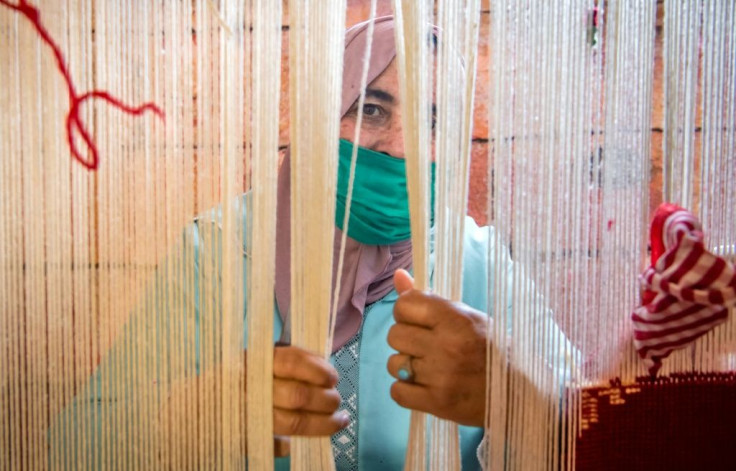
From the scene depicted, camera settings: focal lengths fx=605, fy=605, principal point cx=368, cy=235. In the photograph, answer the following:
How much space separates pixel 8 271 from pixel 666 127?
0.79 metres

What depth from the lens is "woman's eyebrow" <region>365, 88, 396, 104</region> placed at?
3.27ft

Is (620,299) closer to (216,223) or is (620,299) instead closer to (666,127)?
(666,127)

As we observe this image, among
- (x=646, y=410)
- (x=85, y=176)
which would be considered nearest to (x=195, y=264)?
(x=85, y=176)

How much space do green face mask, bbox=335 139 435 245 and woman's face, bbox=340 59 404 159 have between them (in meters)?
0.03

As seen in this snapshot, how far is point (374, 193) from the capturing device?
980 millimetres

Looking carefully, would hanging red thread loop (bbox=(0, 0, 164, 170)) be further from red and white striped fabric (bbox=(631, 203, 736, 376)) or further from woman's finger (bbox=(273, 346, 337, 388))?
red and white striped fabric (bbox=(631, 203, 736, 376))

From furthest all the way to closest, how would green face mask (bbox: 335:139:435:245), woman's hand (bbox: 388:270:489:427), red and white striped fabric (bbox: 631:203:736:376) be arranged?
1. green face mask (bbox: 335:139:435:245)
2. woman's hand (bbox: 388:270:489:427)
3. red and white striped fabric (bbox: 631:203:736:376)

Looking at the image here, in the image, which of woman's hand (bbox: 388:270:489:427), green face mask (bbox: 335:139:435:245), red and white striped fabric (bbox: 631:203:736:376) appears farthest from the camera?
green face mask (bbox: 335:139:435:245)

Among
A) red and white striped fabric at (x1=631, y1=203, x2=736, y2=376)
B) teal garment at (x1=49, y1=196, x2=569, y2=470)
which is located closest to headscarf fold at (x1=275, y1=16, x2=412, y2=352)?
teal garment at (x1=49, y1=196, x2=569, y2=470)

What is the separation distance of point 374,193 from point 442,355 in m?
0.36

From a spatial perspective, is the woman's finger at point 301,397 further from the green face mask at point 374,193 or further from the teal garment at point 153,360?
the green face mask at point 374,193

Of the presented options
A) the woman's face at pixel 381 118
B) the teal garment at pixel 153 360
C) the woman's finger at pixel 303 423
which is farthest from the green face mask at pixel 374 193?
the woman's finger at pixel 303 423

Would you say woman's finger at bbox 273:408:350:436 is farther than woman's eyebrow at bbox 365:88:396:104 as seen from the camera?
No

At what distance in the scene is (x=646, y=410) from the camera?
67 centimetres
